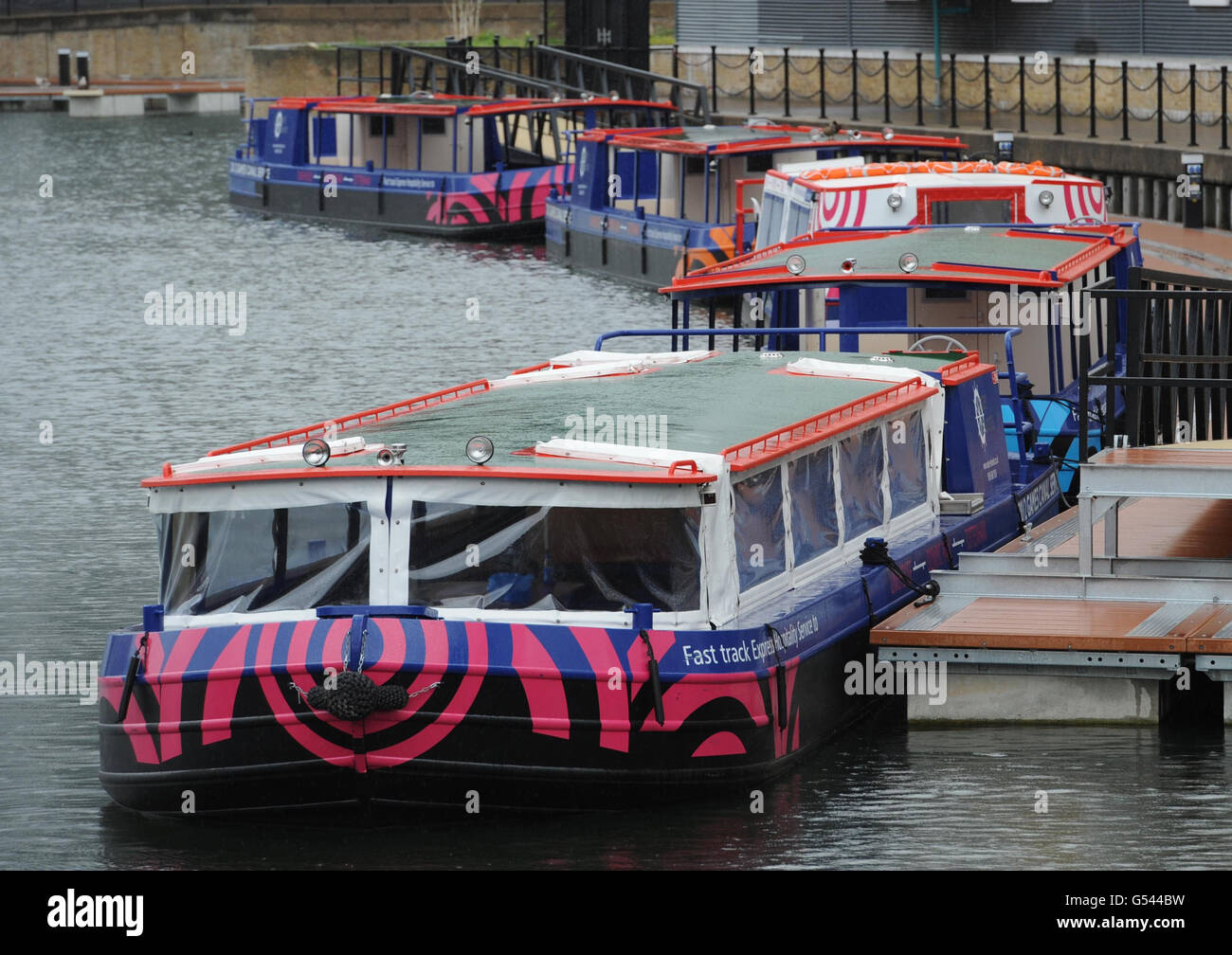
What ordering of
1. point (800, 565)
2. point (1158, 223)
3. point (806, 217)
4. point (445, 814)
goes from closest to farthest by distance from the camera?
1. point (445, 814)
2. point (800, 565)
3. point (806, 217)
4. point (1158, 223)

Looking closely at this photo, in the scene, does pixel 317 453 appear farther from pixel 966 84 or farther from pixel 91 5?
pixel 91 5

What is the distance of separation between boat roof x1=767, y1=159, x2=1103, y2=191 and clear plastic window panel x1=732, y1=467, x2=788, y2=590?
11484mm

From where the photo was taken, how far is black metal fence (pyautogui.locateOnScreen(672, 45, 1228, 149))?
1468 inches

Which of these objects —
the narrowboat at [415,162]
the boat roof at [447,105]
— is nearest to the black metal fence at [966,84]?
the boat roof at [447,105]

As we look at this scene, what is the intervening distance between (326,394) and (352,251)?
15.5m

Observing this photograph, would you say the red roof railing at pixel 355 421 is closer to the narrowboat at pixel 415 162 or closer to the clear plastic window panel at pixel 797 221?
the clear plastic window panel at pixel 797 221

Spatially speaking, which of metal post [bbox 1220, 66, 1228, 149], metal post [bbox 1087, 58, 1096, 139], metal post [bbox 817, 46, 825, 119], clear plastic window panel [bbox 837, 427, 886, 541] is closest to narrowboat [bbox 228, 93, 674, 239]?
metal post [bbox 817, 46, 825, 119]

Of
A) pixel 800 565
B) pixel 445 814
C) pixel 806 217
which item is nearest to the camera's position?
pixel 445 814

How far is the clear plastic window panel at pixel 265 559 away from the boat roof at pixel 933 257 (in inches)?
322

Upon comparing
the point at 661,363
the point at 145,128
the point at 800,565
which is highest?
the point at 145,128

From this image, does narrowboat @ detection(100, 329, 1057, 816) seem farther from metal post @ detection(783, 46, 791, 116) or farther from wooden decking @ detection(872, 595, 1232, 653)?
metal post @ detection(783, 46, 791, 116)

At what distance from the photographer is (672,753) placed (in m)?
11.5
